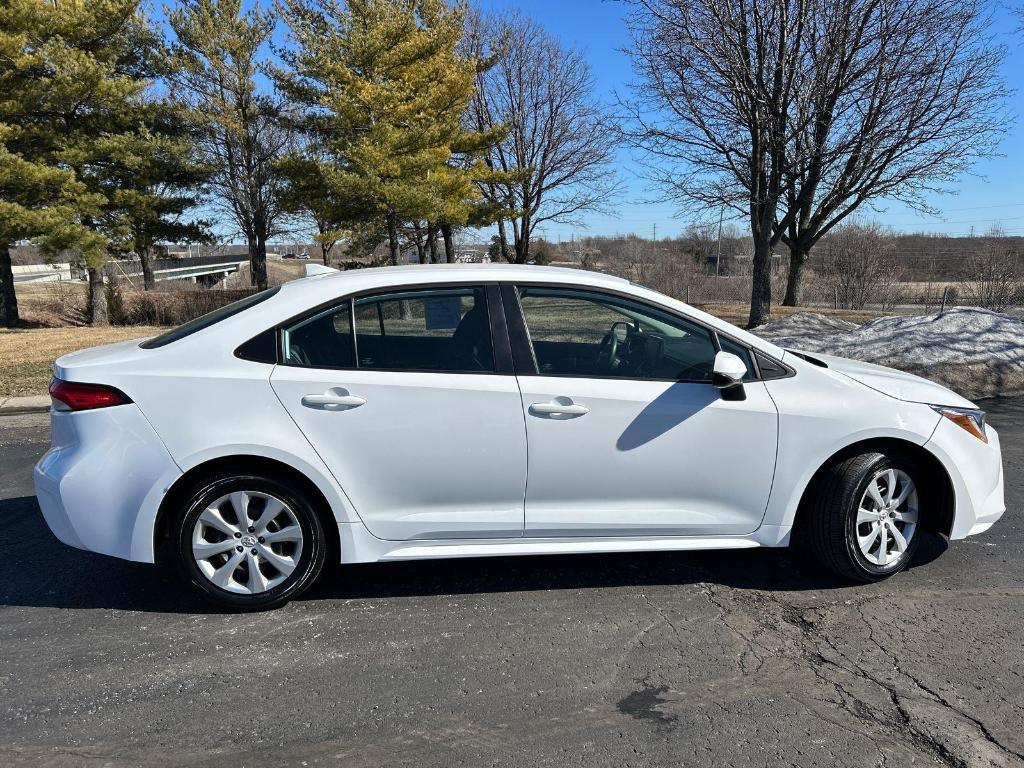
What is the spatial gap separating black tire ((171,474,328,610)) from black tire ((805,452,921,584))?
2.40m

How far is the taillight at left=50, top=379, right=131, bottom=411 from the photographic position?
3.36 metres

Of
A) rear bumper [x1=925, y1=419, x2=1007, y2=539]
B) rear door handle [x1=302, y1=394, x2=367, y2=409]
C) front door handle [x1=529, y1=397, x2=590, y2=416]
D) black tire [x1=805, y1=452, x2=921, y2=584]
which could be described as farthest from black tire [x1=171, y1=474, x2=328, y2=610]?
rear bumper [x1=925, y1=419, x2=1007, y2=539]

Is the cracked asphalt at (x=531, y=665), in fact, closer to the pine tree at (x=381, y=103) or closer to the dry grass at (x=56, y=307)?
the pine tree at (x=381, y=103)

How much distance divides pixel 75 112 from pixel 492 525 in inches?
875

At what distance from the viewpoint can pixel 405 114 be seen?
845 inches

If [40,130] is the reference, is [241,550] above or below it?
below

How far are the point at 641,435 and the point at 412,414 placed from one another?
3.53ft

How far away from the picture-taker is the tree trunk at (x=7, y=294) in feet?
72.5

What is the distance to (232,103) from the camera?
26.3m

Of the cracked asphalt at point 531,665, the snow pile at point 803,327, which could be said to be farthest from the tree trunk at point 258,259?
the cracked asphalt at point 531,665

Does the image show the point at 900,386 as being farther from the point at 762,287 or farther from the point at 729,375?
the point at 762,287

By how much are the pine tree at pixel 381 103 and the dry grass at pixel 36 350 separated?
7.07 metres

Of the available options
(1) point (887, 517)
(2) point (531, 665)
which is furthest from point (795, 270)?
(2) point (531, 665)

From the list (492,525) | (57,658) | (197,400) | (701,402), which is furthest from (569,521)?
(57,658)
